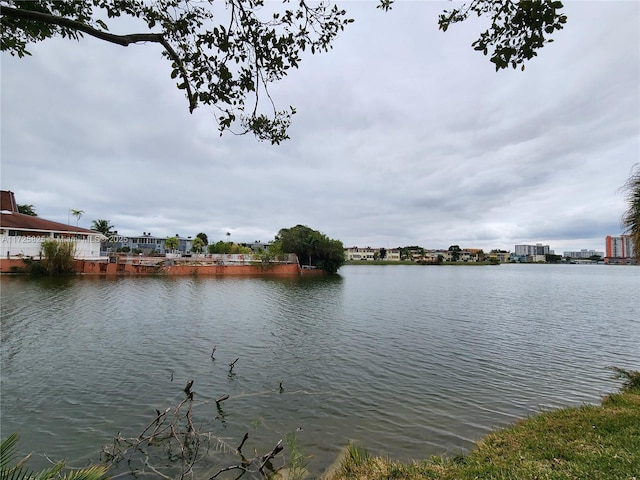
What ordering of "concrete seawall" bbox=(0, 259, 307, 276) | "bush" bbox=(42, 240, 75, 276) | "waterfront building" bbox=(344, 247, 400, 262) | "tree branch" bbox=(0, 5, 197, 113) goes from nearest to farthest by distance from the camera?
"tree branch" bbox=(0, 5, 197, 113) → "bush" bbox=(42, 240, 75, 276) → "concrete seawall" bbox=(0, 259, 307, 276) → "waterfront building" bbox=(344, 247, 400, 262)

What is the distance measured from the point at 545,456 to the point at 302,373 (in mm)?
7718

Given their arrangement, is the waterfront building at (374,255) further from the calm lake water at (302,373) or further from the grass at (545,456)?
the grass at (545,456)

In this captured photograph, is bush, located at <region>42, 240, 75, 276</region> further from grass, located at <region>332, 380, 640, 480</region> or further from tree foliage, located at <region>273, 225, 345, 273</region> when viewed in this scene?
grass, located at <region>332, 380, 640, 480</region>

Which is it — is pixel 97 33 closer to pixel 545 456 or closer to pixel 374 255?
pixel 545 456

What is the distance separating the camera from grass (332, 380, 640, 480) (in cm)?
432

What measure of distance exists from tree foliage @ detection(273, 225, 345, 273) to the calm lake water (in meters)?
51.3

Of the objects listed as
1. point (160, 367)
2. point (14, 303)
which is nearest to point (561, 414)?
point (160, 367)

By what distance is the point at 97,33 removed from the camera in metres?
3.88

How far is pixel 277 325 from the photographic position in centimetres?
1919

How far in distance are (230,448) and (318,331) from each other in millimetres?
11431

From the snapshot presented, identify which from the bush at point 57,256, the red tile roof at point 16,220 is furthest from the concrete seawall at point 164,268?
the red tile roof at point 16,220

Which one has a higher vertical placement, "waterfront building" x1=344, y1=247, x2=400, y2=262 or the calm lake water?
"waterfront building" x1=344, y1=247, x2=400, y2=262

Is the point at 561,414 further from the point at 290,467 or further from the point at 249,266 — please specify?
the point at 249,266

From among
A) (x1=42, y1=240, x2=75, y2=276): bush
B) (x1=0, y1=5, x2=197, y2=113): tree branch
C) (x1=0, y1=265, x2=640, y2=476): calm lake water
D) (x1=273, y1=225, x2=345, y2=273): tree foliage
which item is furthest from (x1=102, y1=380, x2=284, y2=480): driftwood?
(x1=273, y1=225, x2=345, y2=273): tree foliage
